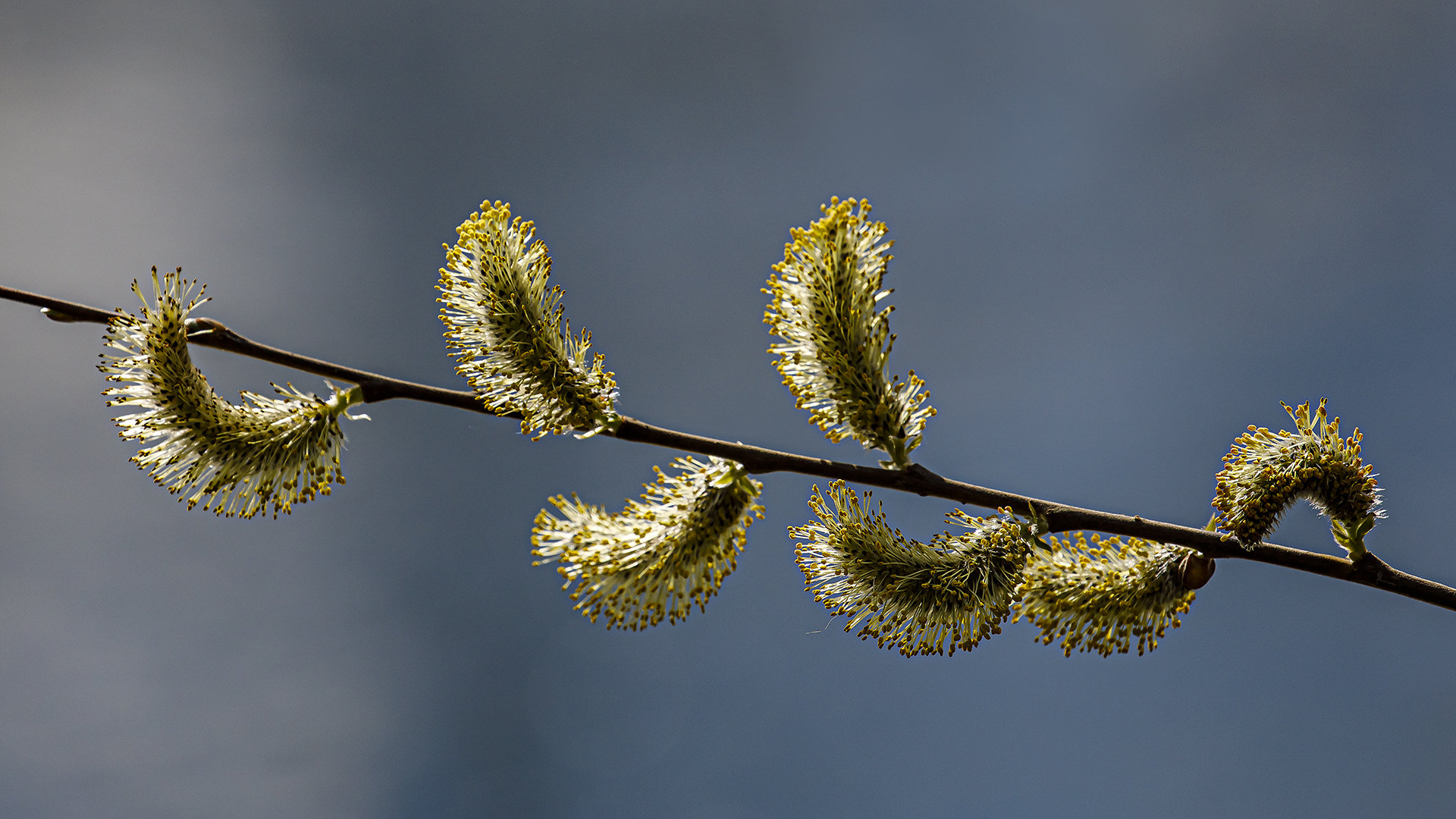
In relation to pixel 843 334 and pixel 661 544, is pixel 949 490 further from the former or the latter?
pixel 661 544

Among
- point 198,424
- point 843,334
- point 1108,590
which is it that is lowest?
point 198,424

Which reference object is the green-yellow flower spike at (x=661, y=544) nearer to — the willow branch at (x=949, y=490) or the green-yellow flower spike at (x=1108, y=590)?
the willow branch at (x=949, y=490)

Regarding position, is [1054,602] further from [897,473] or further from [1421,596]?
[1421,596]

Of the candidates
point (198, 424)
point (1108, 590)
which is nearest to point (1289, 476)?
point (1108, 590)

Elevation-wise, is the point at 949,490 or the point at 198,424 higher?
the point at 949,490

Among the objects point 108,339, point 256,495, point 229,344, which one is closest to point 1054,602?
point 256,495

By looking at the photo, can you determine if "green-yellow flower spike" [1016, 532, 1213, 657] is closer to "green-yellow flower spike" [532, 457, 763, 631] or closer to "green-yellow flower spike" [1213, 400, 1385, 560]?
"green-yellow flower spike" [1213, 400, 1385, 560]
